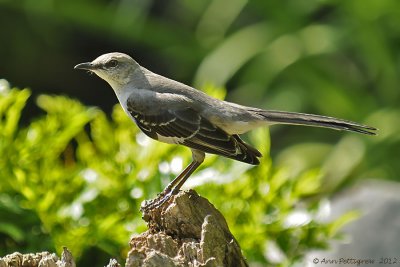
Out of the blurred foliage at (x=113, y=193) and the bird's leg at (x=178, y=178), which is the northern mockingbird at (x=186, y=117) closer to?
the bird's leg at (x=178, y=178)

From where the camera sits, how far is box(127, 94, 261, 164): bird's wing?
4902mm

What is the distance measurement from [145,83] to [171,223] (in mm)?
1235

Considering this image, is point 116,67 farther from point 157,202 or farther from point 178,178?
point 157,202

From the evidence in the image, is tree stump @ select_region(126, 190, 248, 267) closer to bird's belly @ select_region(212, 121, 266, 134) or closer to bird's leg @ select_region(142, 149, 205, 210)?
bird's leg @ select_region(142, 149, 205, 210)

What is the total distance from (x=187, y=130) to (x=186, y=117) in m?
0.10

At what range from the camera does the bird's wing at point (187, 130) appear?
193 inches

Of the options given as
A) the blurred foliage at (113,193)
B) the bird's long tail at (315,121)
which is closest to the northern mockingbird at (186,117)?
the bird's long tail at (315,121)

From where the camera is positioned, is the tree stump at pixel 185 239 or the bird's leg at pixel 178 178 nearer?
the tree stump at pixel 185 239

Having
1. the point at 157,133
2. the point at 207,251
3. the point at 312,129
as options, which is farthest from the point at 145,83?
the point at 312,129

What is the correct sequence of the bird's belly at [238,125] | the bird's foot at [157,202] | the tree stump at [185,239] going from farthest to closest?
1. the bird's belly at [238,125]
2. the bird's foot at [157,202]
3. the tree stump at [185,239]

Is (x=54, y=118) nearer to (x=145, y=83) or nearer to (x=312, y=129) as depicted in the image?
(x=145, y=83)

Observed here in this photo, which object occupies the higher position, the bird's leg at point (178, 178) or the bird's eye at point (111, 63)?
the bird's eye at point (111, 63)

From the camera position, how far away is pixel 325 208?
5531 millimetres

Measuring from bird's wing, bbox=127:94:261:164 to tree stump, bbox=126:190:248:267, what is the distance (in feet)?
1.47
